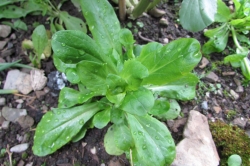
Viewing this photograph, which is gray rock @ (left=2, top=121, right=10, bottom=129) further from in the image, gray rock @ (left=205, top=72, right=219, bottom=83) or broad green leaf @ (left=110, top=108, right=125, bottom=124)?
gray rock @ (left=205, top=72, right=219, bottom=83)

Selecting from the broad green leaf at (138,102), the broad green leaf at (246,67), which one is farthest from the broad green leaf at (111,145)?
the broad green leaf at (246,67)

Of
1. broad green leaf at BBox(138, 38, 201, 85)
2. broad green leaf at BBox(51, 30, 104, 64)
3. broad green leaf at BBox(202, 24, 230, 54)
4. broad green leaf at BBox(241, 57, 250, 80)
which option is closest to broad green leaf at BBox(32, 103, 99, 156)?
broad green leaf at BBox(51, 30, 104, 64)

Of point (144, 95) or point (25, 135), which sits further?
point (25, 135)

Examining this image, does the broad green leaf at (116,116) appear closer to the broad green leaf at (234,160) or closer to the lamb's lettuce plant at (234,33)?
the broad green leaf at (234,160)

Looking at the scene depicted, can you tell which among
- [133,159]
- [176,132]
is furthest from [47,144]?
[176,132]

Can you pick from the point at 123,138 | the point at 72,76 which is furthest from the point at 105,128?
the point at 72,76

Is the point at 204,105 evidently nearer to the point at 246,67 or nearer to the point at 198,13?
the point at 246,67

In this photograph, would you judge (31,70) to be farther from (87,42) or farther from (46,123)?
(87,42)
